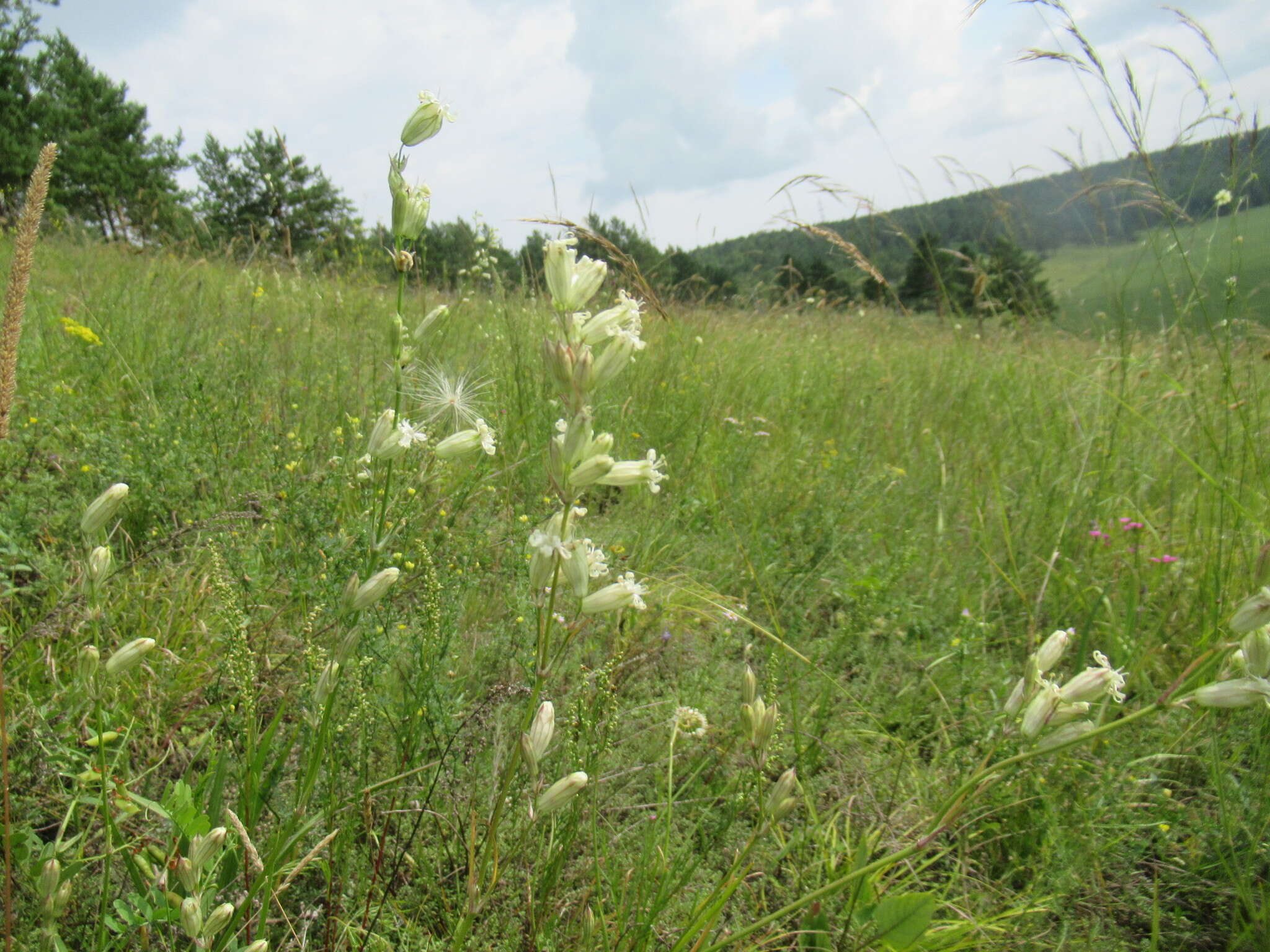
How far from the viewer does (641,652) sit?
2.02m

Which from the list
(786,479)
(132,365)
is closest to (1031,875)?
(786,479)

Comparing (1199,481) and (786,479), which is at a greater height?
(786,479)

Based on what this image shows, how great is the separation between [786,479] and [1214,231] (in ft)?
5.71

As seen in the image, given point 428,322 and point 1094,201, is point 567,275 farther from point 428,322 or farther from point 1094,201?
point 1094,201

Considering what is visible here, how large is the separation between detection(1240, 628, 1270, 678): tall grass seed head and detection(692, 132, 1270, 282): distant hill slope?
66.3 inches

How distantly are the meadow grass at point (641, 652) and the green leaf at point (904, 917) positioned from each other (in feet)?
0.09

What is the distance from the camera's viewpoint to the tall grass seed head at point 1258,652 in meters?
0.85

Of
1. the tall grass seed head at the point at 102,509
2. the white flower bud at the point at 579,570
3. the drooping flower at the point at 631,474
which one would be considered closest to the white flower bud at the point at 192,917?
the tall grass seed head at the point at 102,509

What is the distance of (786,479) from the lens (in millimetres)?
3162

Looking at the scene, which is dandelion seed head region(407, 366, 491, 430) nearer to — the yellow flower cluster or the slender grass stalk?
the slender grass stalk

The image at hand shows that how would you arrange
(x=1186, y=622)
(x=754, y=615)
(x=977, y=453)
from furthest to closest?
(x=977, y=453)
(x=754, y=615)
(x=1186, y=622)

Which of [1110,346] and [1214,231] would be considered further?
[1110,346]

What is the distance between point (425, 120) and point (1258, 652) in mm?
1380

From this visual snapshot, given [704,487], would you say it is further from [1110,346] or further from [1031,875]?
[1110,346]
